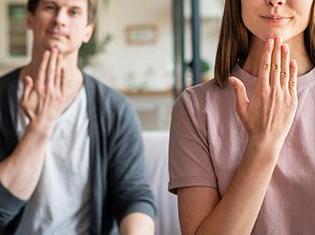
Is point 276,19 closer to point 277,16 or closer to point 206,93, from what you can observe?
point 277,16

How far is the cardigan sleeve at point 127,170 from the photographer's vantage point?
1222mm

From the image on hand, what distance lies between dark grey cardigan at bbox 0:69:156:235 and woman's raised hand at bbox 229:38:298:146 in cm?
55

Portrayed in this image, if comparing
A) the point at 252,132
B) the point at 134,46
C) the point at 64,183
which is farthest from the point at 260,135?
the point at 134,46

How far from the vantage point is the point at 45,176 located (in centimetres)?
123

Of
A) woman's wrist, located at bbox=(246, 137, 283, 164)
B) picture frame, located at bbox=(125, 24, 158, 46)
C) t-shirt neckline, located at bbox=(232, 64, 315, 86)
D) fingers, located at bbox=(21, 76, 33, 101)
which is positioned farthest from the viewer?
picture frame, located at bbox=(125, 24, 158, 46)

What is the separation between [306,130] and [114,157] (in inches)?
22.9

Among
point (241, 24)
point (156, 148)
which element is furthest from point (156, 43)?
point (241, 24)

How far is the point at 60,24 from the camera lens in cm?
123

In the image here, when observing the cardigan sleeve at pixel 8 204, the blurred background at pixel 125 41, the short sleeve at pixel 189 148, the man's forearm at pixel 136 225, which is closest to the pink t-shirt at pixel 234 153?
the short sleeve at pixel 189 148

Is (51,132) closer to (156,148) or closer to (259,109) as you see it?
(156,148)

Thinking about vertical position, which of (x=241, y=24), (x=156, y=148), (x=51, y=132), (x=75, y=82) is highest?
(x=241, y=24)

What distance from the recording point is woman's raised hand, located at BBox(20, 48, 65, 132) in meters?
1.13

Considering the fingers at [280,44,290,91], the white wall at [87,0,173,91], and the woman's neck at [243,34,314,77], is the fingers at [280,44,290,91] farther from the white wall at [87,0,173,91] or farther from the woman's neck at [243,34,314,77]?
the white wall at [87,0,173,91]

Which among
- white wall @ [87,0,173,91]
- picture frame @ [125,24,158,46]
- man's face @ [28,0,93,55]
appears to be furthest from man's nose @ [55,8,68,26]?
picture frame @ [125,24,158,46]
